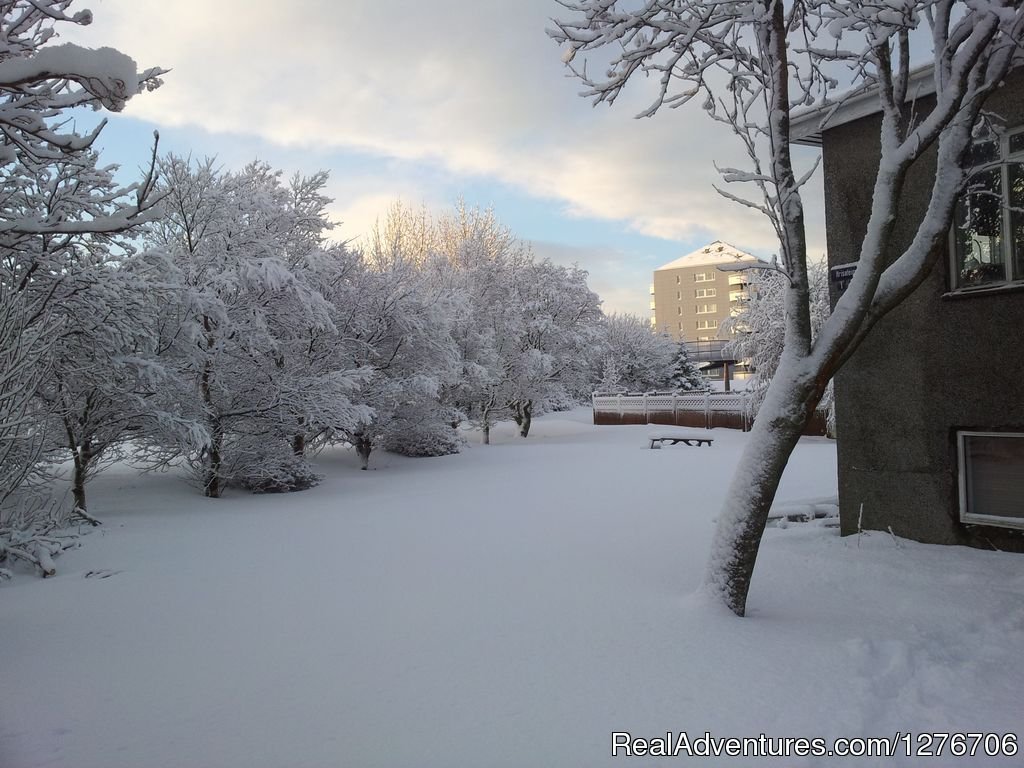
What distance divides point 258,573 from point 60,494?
21.1 ft

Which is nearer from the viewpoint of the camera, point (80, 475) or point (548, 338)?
point (80, 475)

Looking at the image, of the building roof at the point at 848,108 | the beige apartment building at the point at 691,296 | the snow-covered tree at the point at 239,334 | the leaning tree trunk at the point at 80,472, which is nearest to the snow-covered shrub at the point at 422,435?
the snow-covered tree at the point at 239,334

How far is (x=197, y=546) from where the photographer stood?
7941mm

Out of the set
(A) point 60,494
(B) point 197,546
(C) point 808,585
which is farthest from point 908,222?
(A) point 60,494

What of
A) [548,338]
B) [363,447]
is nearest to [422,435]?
[363,447]

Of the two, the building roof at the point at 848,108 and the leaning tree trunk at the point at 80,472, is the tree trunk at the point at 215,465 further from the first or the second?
the building roof at the point at 848,108

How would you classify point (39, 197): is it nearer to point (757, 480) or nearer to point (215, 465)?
point (215, 465)

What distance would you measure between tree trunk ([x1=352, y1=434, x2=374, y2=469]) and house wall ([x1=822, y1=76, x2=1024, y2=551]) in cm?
1273

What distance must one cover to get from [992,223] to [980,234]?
0.43 feet

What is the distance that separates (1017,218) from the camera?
634 cm

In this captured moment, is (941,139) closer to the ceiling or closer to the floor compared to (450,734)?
closer to the ceiling

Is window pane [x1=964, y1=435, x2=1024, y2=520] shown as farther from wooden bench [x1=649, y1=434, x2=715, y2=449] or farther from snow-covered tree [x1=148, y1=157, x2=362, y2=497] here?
wooden bench [x1=649, y1=434, x2=715, y2=449]

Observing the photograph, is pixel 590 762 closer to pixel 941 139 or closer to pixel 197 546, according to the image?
pixel 941 139

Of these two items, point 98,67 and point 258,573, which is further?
point 258,573
